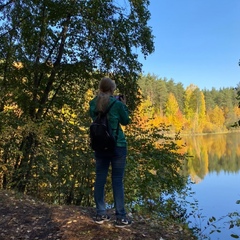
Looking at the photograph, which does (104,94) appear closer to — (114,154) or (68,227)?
(114,154)

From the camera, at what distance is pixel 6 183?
22.0ft

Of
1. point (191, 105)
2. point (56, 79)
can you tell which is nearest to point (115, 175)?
point (56, 79)

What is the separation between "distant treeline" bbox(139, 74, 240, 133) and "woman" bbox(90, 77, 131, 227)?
184 ft

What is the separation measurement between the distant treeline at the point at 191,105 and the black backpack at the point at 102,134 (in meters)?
56.2

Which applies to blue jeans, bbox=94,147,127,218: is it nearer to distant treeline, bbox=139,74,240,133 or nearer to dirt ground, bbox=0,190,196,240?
dirt ground, bbox=0,190,196,240

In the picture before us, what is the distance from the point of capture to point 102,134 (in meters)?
3.00

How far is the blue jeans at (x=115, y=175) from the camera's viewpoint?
3.13m

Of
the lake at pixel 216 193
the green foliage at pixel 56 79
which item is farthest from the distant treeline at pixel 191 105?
the green foliage at pixel 56 79

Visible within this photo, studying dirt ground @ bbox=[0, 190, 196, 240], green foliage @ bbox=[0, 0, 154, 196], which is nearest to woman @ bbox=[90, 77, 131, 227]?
dirt ground @ bbox=[0, 190, 196, 240]

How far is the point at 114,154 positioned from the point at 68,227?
94 centimetres

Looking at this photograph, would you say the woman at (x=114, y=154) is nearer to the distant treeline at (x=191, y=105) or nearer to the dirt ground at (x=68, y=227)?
the dirt ground at (x=68, y=227)

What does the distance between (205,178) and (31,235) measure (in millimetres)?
17413

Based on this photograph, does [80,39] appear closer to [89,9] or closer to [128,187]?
[89,9]

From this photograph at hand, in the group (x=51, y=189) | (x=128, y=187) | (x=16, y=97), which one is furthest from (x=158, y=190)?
(x=16, y=97)
